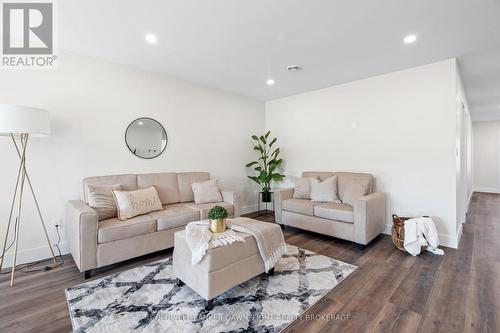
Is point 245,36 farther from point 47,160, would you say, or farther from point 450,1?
point 47,160

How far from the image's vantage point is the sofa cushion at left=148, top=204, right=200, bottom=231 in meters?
2.70

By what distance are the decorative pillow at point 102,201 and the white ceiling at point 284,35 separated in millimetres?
1697

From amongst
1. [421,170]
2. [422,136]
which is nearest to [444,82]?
[422,136]

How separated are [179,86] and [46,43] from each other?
1668 mm

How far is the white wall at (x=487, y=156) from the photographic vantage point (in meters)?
7.15

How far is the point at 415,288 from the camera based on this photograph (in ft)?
6.70

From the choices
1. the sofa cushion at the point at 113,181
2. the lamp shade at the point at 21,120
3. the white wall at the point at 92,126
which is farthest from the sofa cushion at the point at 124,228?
the lamp shade at the point at 21,120

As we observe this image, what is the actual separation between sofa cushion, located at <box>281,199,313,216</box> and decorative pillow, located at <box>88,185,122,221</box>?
2.45 metres

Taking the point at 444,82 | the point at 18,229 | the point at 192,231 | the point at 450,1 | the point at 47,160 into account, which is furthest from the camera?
the point at 444,82

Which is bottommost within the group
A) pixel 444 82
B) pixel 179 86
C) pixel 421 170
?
pixel 421 170

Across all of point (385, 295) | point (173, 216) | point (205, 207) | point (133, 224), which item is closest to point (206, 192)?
point (205, 207)

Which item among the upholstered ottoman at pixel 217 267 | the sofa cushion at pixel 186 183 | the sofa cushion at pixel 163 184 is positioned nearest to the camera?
the upholstered ottoman at pixel 217 267

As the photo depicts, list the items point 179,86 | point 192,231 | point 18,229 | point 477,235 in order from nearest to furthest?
point 192,231, point 18,229, point 477,235, point 179,86

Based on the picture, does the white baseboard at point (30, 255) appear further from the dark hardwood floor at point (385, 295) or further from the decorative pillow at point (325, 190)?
the decorative pillow at point (325, 190)
